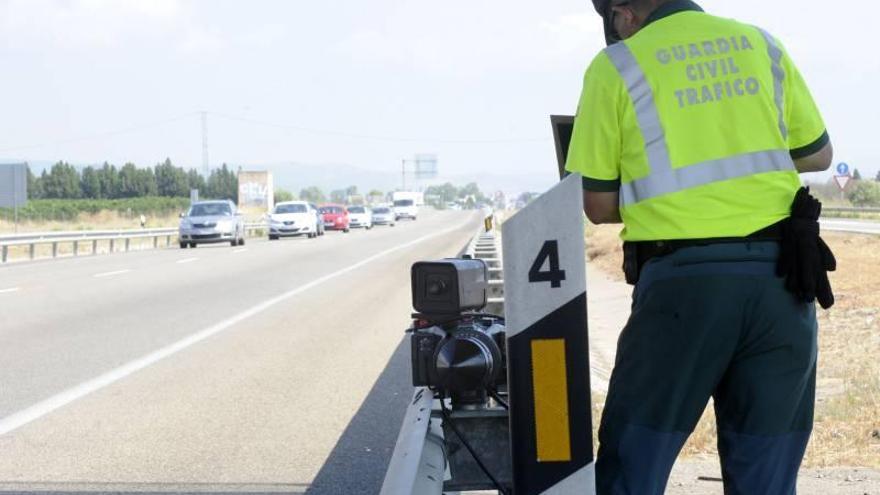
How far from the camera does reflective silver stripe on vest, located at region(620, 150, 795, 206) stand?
3.38m

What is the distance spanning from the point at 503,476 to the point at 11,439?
15.0 feet

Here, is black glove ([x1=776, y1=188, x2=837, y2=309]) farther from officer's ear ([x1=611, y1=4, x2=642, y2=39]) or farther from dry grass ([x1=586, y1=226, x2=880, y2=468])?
dry grass ([x1=586, y1=226, x2=880, y2=468])

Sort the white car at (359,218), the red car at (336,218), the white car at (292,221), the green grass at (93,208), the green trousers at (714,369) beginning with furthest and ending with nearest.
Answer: the green grass at (93,208) → the white car at (359,218) → the red car at (336,218) → the white car at (292,221) → the green trousers at (714,369)

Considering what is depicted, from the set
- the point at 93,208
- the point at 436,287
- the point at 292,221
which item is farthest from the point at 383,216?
the point at 436,287

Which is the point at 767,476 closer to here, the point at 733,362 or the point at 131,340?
the point at 733,362

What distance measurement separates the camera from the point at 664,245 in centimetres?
338

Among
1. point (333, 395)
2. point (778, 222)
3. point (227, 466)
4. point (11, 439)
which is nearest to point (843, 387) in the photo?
point (333, 395)

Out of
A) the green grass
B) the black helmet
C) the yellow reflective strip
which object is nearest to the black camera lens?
the black helmet

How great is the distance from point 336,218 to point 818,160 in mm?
63277

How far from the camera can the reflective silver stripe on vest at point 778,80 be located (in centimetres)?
348

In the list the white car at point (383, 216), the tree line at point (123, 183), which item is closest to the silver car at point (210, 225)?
the white car at point (383, 216)

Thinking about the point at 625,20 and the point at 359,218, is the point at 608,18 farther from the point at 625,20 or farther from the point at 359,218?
the point at 359,218

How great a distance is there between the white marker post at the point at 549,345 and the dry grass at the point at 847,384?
13.9 feet

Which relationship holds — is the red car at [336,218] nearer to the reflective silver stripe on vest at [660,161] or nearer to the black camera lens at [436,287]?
the black camera lens at [436,287]
